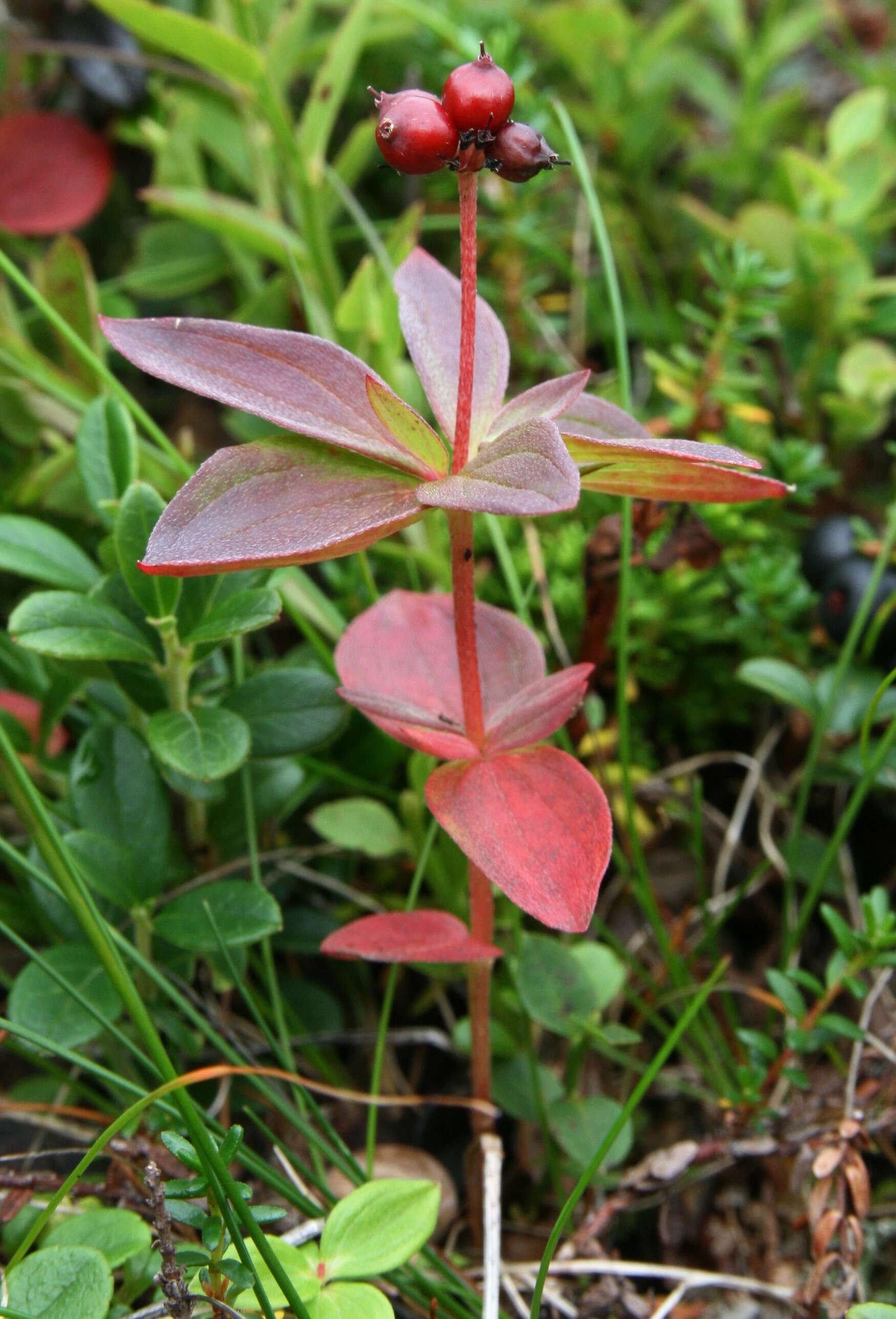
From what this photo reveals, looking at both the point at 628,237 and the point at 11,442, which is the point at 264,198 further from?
the point at 628,237

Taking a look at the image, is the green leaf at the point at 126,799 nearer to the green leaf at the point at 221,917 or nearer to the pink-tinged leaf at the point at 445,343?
the green leaf at the point at 221,917

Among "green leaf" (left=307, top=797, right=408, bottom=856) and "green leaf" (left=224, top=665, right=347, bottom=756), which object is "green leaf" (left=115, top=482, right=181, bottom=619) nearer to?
"green leaf" (left=224, top=665, right=347, bottom=756)

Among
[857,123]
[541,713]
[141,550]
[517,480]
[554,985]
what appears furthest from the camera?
[857,123]

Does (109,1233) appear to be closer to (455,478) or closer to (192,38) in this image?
(455,478)

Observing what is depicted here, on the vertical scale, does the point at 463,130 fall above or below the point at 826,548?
above

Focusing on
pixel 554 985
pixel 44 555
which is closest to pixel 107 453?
pixel 44 555

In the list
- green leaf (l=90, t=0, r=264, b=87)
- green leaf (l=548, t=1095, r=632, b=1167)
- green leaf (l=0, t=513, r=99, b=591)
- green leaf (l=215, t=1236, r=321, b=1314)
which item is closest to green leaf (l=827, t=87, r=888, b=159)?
green leaf (l=90, t=0, r=264, b=87)
